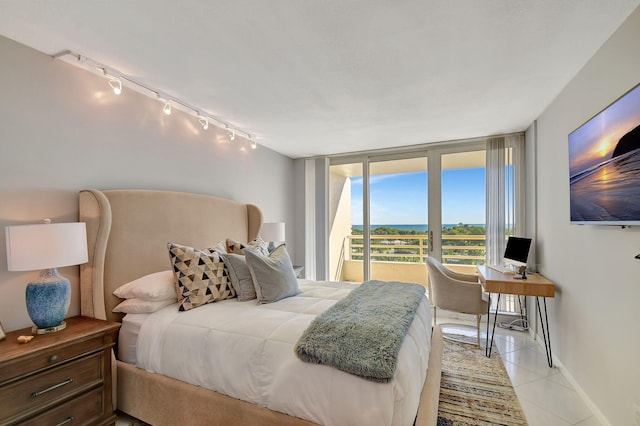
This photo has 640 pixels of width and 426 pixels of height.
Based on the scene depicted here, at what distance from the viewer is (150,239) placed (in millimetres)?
2449

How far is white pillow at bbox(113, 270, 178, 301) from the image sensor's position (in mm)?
2070

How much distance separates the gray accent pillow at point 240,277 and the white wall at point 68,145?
102 centimetres

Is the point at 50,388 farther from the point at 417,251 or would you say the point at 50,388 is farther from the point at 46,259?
the point at 417,251

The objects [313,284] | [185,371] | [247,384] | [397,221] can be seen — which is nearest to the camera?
Answer: [247,384]

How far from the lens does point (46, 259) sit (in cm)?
161

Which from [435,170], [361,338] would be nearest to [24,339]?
[361,338]

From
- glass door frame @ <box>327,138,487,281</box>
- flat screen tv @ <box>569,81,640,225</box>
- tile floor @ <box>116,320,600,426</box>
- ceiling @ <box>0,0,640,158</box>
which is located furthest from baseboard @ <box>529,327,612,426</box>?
ceiling @ <box>0,0,640,158</box>

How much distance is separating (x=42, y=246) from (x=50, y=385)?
0.74 metres

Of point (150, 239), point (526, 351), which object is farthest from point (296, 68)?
point (526, 351)

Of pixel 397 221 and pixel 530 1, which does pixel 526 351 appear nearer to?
pixel 397 221

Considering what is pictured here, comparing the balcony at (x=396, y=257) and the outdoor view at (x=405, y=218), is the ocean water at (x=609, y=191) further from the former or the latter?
the balcony at (x=396, y=257)

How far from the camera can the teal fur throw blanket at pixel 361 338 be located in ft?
4.34

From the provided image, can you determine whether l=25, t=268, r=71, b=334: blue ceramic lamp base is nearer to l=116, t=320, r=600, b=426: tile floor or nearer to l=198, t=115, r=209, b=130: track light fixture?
l=116, t=320, r=600, b=426: tile floor

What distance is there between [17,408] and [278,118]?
2.86m
